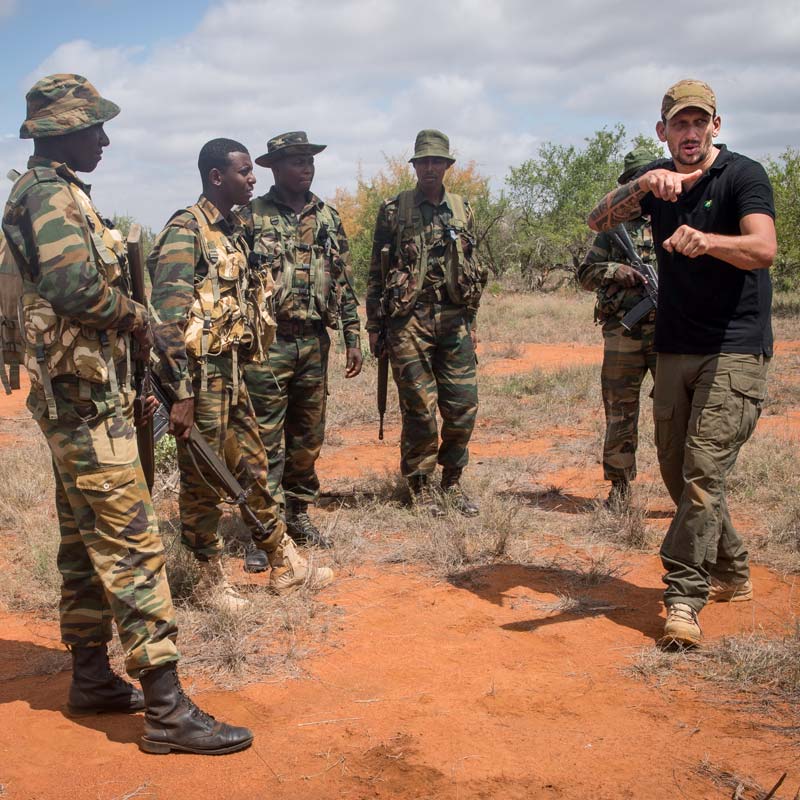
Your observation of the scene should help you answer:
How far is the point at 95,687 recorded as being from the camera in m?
3.35

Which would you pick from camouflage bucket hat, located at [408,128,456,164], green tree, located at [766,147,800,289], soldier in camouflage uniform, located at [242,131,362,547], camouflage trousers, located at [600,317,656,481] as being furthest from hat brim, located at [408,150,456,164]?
green tree, located at [766,147,800,289]

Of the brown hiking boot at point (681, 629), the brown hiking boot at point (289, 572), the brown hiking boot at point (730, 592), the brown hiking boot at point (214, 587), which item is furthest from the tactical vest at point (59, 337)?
the brown hiking boot at point (730, 592)

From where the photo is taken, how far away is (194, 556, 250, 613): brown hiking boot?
4324 mm

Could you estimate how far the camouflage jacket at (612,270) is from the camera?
5742mm

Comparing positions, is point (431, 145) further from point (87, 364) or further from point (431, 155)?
point (87, 364)

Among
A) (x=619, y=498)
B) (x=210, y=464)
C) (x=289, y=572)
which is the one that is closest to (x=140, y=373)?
(x=210, y=464)

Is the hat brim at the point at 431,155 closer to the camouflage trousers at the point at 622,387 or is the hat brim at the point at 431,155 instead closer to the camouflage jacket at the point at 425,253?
the camouflage jacket at the point at 425,253

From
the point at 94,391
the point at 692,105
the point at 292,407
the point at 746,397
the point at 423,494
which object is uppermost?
the point at 692,105

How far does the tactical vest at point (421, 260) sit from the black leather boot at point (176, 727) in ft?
10.8

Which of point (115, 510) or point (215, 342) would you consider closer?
point (115, 510)

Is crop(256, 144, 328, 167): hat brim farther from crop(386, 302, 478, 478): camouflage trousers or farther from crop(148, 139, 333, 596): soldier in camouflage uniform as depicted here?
crop(386, 302, 478, 478): camouflage trousers

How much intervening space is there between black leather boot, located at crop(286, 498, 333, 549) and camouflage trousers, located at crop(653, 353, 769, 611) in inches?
87.7

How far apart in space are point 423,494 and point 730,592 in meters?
2.32

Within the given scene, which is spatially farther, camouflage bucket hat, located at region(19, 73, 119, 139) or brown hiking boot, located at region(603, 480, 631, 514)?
brown hiking boot, located at region(603, 480, 631, 514)
